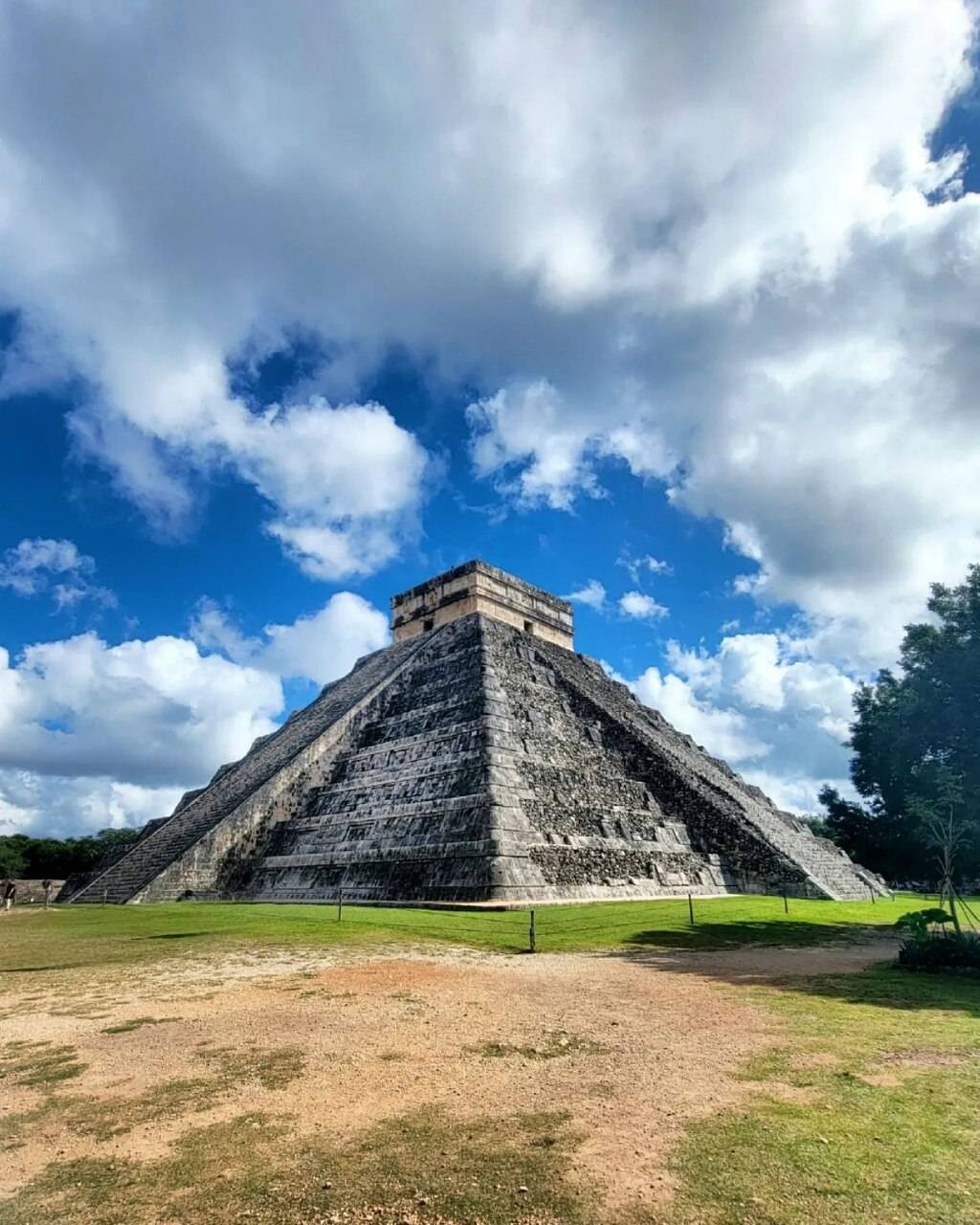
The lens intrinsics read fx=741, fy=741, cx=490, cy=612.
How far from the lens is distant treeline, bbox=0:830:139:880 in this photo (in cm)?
4247

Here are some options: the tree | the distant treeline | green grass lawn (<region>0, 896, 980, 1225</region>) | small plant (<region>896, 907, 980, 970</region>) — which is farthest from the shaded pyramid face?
the distant treeline

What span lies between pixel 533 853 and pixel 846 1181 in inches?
489

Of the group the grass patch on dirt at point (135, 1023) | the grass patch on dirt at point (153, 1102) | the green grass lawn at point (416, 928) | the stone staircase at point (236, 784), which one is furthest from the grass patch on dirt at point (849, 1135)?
the stone staircase at point (236, 784)

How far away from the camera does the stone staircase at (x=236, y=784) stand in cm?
2008

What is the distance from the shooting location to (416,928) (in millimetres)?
11758

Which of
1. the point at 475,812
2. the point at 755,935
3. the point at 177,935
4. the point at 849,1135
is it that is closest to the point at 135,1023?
the point at 849,1135

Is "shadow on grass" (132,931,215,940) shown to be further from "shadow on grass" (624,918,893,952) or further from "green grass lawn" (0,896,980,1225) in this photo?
"shadow on grass" (624,918,893,952)

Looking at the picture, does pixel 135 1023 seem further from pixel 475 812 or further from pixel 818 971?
pixel 475 812

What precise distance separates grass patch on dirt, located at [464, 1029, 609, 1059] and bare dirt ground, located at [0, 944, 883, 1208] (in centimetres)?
2

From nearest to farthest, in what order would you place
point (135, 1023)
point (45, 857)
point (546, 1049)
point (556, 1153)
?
point (556, 1153) < point (546, 1049) < point (135, 1023) < point (45, 857)

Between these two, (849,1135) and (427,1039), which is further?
(427,1039)

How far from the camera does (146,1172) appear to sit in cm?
338

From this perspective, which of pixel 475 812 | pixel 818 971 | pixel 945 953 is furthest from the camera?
pixel 475 812

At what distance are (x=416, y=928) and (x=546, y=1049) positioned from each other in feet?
22.9
